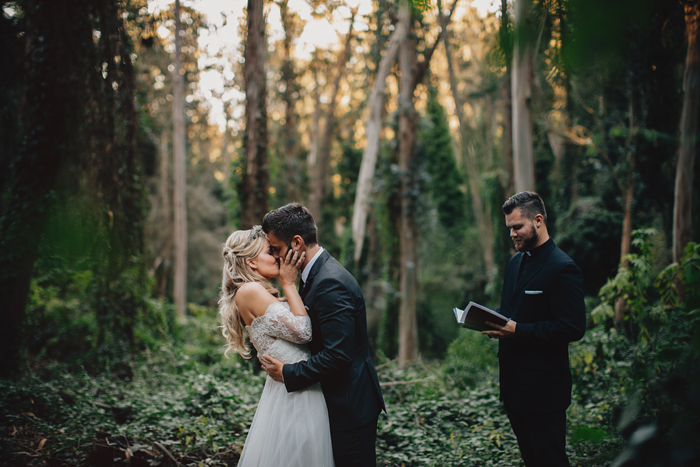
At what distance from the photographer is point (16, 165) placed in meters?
6.03

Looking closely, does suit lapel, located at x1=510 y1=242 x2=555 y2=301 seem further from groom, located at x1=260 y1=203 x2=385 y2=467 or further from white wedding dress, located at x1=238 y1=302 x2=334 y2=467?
white wedding dress, located at x1=238 y1=302 x2=334 y2=467

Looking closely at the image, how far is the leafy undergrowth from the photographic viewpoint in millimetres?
3715

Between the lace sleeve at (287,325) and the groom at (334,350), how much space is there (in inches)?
2.8

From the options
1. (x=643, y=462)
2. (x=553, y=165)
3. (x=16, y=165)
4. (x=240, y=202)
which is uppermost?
(x=553, y=165)

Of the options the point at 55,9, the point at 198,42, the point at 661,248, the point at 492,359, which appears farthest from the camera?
the point at 198,42

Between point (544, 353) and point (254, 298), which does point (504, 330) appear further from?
point (254, 298)

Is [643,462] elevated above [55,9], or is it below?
below

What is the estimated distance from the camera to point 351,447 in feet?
7.77

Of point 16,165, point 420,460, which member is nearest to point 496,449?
point 420,460

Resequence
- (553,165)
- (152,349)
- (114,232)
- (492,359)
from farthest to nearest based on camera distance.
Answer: (553,165) < (492,359) < (152,349) < (114,232)

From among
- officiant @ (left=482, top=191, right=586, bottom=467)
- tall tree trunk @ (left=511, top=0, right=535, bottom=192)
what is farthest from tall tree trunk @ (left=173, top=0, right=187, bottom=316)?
officiant @ (left=482, top=191, right=586, bottom=467)

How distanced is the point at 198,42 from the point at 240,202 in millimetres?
12674

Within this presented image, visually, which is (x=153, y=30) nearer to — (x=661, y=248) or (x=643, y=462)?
(x=643, y=462)

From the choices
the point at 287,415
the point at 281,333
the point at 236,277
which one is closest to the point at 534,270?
the point at 281,333
